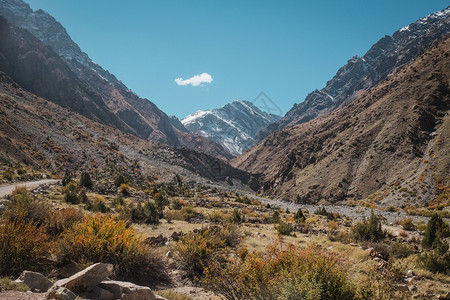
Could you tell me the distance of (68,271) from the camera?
5.98m

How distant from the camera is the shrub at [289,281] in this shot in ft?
13.4

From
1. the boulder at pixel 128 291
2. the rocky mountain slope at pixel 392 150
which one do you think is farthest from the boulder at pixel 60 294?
the rocky mountain slope at pixel 392 150

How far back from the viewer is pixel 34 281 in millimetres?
4832

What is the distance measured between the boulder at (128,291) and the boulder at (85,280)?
8.8 inches

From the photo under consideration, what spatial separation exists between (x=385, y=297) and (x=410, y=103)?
214 ft

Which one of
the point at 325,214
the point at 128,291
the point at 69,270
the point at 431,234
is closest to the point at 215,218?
the point at 431,234

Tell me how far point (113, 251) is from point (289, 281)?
4.56 meters

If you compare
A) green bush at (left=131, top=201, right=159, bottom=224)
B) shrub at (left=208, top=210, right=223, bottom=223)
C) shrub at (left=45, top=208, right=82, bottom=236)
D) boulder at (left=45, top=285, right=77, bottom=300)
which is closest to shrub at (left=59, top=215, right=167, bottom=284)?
shrub at (left=45, top=208, right=82, bottom=236)

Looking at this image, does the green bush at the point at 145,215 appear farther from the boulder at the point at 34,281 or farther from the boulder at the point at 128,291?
the boulder at the point at 34,281

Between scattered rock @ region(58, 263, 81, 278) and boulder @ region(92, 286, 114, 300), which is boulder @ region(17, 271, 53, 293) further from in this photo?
scattered rock @ region(58, 263, 81, 278)

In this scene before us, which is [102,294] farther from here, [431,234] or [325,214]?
[325,214]

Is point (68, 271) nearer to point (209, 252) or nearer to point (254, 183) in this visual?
point (209, 252)

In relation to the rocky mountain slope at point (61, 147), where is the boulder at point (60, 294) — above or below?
below

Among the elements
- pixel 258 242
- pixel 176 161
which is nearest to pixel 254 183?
pixel 176 161
